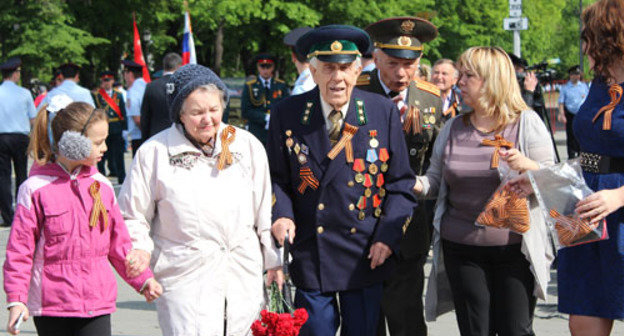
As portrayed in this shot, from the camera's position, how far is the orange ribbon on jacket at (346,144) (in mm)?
4527

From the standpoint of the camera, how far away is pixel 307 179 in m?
4.58

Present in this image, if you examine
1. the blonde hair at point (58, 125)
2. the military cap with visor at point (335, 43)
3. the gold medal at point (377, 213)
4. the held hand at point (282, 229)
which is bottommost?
the held hand at point (282, 229)

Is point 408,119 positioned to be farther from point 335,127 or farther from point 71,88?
point 71,88

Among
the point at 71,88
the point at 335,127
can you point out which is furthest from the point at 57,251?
the point at 71,88

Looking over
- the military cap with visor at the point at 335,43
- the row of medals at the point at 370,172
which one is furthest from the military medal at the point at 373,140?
the military cap with visor at the point at 335,43

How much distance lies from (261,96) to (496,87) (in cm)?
786

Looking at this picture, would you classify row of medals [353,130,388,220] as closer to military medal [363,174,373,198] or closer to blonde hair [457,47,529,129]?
military medal [363,174,373,198]

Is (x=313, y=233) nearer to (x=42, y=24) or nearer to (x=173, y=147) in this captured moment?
(x=173, y=147)

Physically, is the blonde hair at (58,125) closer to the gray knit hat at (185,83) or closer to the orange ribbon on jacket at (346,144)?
the gray knit hat at (185,83)

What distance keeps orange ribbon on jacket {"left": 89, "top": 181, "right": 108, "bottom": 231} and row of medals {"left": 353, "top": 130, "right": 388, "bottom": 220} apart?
4.03ft

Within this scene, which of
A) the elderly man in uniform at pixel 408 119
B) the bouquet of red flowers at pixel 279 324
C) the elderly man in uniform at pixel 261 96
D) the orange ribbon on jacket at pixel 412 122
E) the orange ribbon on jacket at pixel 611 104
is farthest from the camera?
the elderly man in uniform at pixel 261 96

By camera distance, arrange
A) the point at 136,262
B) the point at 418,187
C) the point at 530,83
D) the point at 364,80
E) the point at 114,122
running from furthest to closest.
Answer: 1. the point at 114,122
2. the point at 530,83
3. the point at 364,80
4. the point at 418,187
5. the point at 136,262

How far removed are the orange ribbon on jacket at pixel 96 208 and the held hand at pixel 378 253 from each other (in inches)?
51.2

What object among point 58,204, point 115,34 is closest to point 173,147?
point 58,204
